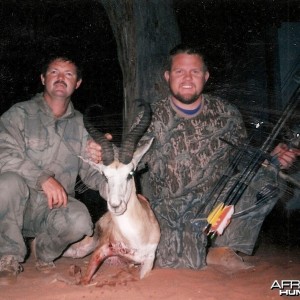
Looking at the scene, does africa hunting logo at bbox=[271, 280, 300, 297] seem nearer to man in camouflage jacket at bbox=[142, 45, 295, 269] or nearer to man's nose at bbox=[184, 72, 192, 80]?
man in camouflage jacket at bbox=[142, 45, 295, 269]

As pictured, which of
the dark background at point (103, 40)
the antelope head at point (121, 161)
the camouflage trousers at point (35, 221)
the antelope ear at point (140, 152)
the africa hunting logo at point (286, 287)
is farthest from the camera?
the dark background at point (103, 40)

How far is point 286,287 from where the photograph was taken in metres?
3.63

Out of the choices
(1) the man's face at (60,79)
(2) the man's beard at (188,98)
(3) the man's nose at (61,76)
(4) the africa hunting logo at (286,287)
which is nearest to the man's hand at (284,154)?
(2) the man's beard at (188,98)

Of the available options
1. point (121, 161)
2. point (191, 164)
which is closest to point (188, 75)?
point (191, 164)

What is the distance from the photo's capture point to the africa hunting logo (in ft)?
11.1

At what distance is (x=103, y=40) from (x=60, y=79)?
11354 mm

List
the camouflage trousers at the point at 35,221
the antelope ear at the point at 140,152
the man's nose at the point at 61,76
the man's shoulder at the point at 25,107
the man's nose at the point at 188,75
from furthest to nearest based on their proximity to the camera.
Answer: the man's nose at the point at 61,76 < the man's nose at the point at 188,75 < the man's shoulder at the point at 25,107 < the antelope ear at the point at 140,152 < the camouflage trousers at the point at 35,221

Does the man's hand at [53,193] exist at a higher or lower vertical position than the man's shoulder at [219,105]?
lower

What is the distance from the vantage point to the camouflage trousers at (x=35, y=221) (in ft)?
13.3

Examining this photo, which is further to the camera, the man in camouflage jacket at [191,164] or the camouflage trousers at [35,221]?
the man in camouflage jacket at [191,164]

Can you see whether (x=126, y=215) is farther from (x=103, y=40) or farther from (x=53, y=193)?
(x=103, y=40)

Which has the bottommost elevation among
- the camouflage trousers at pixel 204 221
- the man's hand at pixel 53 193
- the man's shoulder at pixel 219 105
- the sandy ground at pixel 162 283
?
the sandy ground at pixel 162 283

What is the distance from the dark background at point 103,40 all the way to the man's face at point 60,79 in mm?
394

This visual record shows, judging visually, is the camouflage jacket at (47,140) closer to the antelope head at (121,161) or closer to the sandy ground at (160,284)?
the antelope head at (121,161)
